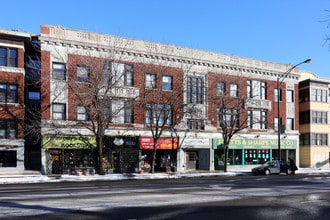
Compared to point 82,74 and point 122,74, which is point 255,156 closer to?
point 122,74

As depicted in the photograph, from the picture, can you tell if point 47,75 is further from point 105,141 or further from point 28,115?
point 105,141

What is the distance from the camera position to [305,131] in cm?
5016

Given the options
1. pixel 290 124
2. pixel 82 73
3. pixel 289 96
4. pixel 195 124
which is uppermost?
pixel 82 73

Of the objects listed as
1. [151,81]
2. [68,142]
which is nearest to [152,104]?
[151,81]

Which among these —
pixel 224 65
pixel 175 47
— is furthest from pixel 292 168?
pixel 175 47

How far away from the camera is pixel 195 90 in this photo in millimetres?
41656

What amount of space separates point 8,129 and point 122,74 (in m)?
9.93

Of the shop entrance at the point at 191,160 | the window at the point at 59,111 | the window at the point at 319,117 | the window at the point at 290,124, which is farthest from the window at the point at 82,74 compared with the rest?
the window at the point at 319,117

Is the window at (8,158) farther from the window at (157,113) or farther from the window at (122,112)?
the window at (157,113)

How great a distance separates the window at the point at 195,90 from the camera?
41.1m

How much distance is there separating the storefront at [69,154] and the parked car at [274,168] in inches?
553

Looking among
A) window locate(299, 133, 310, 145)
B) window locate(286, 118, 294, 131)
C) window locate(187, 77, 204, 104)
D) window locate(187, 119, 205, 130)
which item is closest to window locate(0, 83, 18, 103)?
window locate(187, 77, 204, 104)

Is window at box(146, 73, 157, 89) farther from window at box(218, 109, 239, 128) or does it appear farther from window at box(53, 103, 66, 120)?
window at box(53, 103, 66, 120)

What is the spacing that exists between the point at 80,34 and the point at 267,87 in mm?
21856
